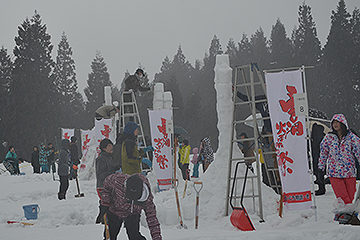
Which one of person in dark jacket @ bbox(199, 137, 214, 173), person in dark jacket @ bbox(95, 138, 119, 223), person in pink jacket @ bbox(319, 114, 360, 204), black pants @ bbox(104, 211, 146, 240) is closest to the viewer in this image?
black pants @ bbox(104, 211, 146, 240)

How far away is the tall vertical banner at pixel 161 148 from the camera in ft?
34.7

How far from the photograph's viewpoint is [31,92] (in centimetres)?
3391

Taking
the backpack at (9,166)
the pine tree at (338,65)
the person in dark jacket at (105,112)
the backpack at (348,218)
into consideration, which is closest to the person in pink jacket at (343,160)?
the backpack at (348,218)

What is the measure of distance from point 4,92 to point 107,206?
118 feet

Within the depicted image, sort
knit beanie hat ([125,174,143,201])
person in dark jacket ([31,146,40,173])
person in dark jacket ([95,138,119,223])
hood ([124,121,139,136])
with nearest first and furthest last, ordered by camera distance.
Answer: knit beanie hat ([125,174,143,201])
hood ([124,121,139,136])
person in dark jacket ([95,138,119,223])
person in dark jacket ([31,146,40,173])

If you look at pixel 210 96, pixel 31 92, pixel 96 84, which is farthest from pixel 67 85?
pixel 210 96

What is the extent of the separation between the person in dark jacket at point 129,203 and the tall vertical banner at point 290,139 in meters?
2.91

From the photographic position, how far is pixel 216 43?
64.8 metres

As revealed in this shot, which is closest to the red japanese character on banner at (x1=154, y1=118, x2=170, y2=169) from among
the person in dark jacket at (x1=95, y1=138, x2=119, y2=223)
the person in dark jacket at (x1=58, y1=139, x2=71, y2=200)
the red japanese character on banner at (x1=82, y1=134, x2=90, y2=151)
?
the person in dark jacket at (x1=58, y1=139, x2=71, y2=200)

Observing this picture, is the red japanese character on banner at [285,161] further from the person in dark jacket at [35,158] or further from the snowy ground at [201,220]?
the person in dark jacket at [35,158]

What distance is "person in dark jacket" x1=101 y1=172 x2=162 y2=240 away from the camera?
3.89 m

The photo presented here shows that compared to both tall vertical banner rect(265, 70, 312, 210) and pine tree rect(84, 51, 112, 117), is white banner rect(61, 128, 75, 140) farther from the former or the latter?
pine tree rect(84, 51, 112, 117)

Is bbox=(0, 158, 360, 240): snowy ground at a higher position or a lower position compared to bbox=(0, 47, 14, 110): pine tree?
lower

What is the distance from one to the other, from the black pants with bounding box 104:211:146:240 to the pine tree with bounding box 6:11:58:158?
3172 cm
